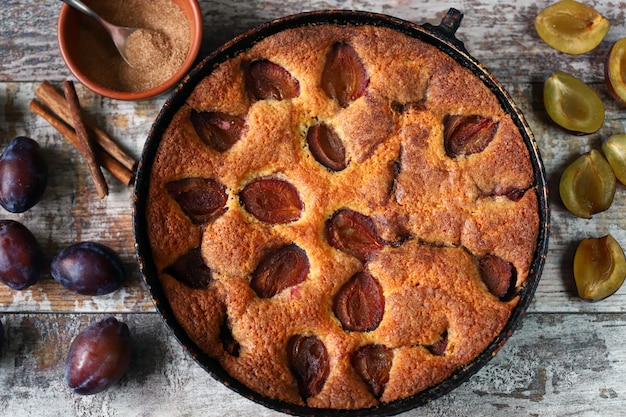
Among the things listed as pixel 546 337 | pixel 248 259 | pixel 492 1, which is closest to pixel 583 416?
pixel 546 337

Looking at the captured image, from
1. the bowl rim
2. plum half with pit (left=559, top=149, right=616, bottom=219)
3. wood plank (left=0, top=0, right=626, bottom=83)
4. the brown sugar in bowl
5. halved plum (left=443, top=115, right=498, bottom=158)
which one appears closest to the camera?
the bowl rim

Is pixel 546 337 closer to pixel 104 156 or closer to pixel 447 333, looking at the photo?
pixel 447 333

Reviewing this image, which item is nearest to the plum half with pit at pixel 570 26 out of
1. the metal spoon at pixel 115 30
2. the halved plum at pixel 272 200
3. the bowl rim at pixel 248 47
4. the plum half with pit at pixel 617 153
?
the plum half with pit at pixel 617 153

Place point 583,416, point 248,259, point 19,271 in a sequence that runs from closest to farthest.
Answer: point 248,259 < point 19,271 < point 583,416

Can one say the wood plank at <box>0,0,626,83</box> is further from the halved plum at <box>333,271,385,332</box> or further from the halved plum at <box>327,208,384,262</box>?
the halved plum at <box>333,271,385,332</box>

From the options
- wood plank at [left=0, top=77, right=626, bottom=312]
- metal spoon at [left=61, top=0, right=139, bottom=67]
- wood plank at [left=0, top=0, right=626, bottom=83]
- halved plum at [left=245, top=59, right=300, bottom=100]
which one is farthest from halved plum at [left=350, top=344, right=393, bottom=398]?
metal spoon at [left=61, top=0, right=139, bottom=67]

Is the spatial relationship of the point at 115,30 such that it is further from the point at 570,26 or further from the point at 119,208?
the point at 570,26
